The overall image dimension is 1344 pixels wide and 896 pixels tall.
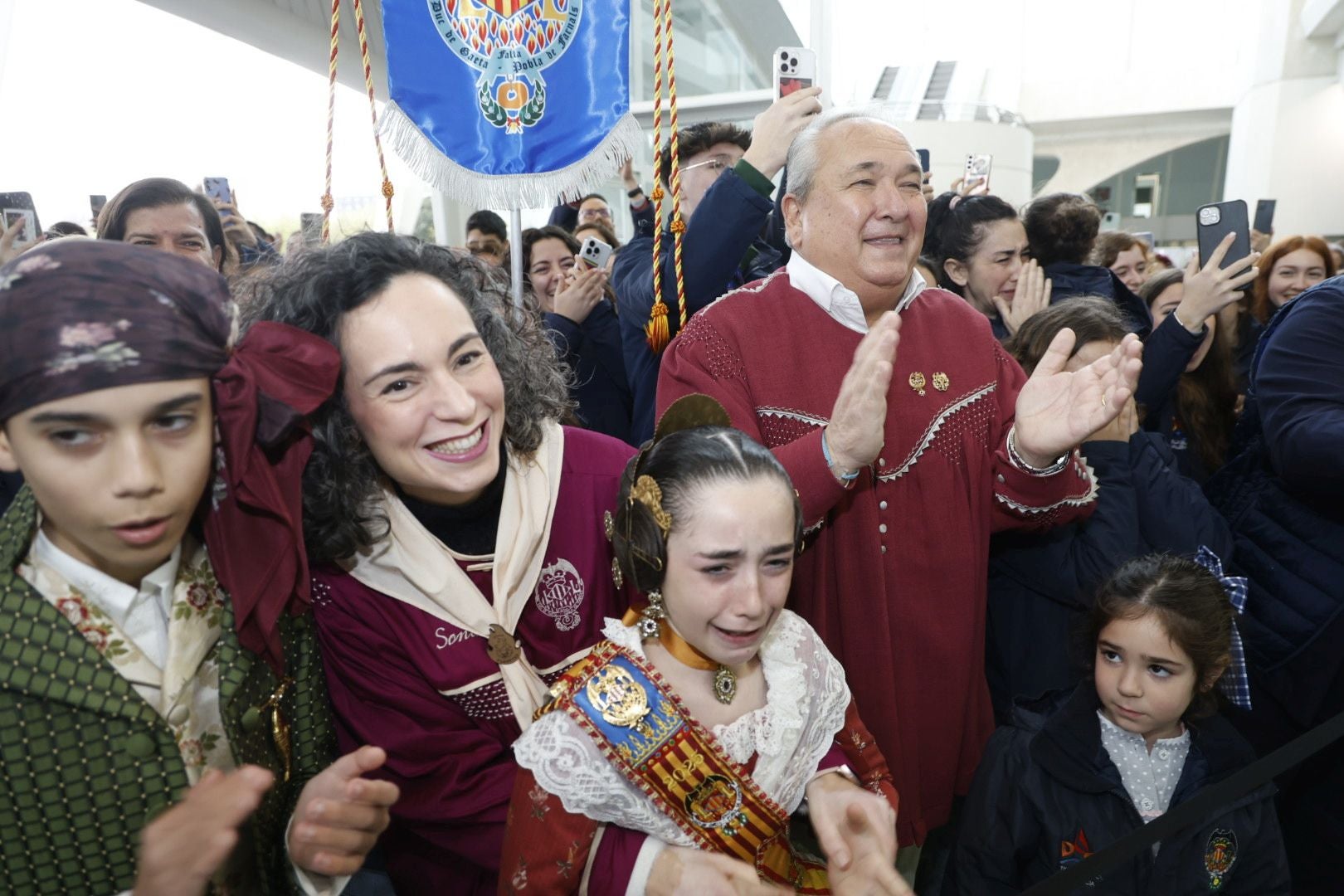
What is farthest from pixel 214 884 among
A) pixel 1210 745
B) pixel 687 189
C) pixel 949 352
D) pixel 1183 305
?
pixel 1183 305

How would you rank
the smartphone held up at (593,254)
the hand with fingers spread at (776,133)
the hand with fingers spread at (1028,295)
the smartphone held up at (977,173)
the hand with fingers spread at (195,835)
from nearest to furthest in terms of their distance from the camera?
the hand with fingers spread at (195,835), the hand with fingers spread at (776,133), the hand with fingers spread at (1028,295), the smartphone held up at (593,254), the smartphone held up at (977,173)

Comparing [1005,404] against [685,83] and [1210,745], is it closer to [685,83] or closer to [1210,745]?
[1210,745]

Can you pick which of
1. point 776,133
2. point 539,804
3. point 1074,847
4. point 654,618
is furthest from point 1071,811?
point 776,133

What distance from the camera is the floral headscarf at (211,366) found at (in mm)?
1000

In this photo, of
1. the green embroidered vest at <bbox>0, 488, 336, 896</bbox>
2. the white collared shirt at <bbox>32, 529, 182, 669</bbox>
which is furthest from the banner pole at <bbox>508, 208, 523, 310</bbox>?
the green embroidered vest at <bbox>0, 488, 336, 896</bbox>

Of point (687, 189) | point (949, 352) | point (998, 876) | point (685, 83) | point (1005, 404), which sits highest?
point (685, 83)

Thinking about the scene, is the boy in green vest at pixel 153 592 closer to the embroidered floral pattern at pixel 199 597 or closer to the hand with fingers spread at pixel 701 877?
the embroidered floral pattern at pixel 199 597

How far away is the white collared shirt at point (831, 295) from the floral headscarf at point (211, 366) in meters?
1.07

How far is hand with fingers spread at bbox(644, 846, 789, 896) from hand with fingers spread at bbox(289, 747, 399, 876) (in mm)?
403

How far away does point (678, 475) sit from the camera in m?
1.32

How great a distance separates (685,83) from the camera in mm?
7027

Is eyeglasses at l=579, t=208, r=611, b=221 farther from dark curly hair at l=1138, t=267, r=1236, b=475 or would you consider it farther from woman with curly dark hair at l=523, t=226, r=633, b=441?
dark curly hair at l=1138, t=267, r=1236, b=475

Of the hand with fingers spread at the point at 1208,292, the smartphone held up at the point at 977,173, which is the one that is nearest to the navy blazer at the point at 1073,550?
the hand with fingers spread at the point at 1208,292

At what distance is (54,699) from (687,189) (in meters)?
2.54
